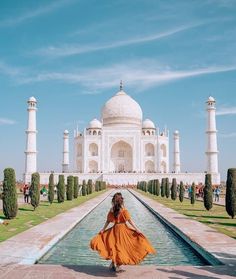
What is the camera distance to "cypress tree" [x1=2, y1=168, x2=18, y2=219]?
9.37 meters

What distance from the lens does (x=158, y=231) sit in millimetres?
7832

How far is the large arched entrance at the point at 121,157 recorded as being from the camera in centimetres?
4394

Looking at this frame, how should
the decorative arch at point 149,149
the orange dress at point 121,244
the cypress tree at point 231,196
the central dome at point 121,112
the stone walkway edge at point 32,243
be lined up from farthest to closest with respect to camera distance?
the central dome at point 121,112
the decorative arch at point 149,149
the cypress tree at point 231,196
the stone walkway edge at point 32,243
the orange dress at point 121,244

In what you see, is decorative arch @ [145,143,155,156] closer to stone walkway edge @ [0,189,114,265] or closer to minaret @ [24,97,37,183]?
minaret @ [24,97,37,183]

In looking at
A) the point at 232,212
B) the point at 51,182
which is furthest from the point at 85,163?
the point at 232,212

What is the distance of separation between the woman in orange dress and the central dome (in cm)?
4102

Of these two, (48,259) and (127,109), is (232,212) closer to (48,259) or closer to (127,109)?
(48,259)

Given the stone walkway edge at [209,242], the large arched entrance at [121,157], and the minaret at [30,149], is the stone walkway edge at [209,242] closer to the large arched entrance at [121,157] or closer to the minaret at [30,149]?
the minaret at [30,149]

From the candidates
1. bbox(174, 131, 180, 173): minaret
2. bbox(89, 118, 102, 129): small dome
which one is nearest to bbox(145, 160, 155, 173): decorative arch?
bbox(174, 131, 180, 173): minaret

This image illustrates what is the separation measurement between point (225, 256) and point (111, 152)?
130 ft

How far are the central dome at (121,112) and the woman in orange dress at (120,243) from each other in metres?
41.0

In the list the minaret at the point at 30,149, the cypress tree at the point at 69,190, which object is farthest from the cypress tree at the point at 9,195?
the minaret at the point at 30,149

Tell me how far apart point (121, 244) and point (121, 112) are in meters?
41.5

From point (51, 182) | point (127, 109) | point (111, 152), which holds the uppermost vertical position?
point (127, 109)
